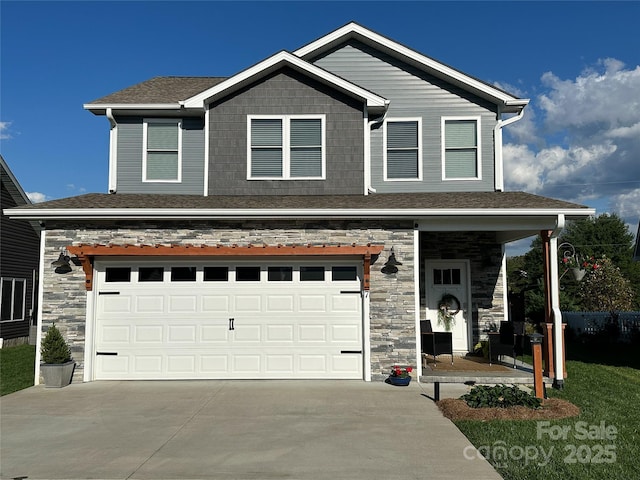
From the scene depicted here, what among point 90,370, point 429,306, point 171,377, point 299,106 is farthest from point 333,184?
point 90,370

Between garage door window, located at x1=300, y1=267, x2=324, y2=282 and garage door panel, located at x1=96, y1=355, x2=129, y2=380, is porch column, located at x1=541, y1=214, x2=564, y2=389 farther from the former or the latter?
garage door panel, located at x1=96, y1=355, x2=129, y2=380

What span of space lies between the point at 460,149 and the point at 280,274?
5.58m

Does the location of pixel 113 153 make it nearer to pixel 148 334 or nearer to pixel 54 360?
pixel 148 334

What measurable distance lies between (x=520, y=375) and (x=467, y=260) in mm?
3640

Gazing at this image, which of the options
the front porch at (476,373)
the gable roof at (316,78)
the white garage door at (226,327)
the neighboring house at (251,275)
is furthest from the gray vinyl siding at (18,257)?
the front porch at (476,373)

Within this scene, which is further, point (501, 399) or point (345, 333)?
point (345, 333)

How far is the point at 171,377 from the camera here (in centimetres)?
1022

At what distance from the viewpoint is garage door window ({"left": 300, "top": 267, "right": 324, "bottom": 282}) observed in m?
10.4

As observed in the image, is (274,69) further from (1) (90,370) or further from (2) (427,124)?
(1) (90,370)

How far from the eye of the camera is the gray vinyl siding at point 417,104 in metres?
12.5

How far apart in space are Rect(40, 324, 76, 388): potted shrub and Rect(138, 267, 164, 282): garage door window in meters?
1.85

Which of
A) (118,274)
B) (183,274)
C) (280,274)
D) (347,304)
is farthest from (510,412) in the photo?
(118,274)

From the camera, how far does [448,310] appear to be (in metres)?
12.8

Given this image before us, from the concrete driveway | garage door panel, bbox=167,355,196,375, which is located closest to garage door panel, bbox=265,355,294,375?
the concrete driveway
